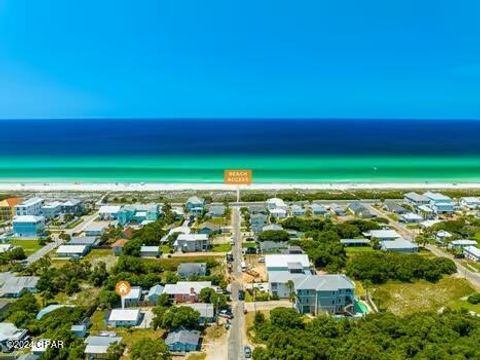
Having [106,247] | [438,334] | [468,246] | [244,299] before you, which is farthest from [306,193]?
[438,334]

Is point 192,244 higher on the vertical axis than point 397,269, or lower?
higher

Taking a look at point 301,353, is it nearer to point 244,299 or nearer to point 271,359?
point 271,359

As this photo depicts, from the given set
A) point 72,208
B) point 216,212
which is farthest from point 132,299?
point 72,208

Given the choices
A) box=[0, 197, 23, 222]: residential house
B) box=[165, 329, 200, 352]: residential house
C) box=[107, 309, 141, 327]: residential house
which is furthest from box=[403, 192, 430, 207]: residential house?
box=[0, 197, 23, 222]: residential house

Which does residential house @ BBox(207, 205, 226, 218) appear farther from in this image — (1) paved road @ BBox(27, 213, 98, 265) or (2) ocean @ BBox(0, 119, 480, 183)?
(2) ocean @ BBox(0, 119, 480, 183)

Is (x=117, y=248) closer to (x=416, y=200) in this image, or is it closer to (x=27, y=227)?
(x=27, y=227)

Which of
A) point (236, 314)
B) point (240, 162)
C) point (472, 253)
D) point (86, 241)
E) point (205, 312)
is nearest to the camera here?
point (205, 312)

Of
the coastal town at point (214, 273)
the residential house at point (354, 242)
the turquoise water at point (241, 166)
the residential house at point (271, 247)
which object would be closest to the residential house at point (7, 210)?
the coastal town at point (214, 273)
